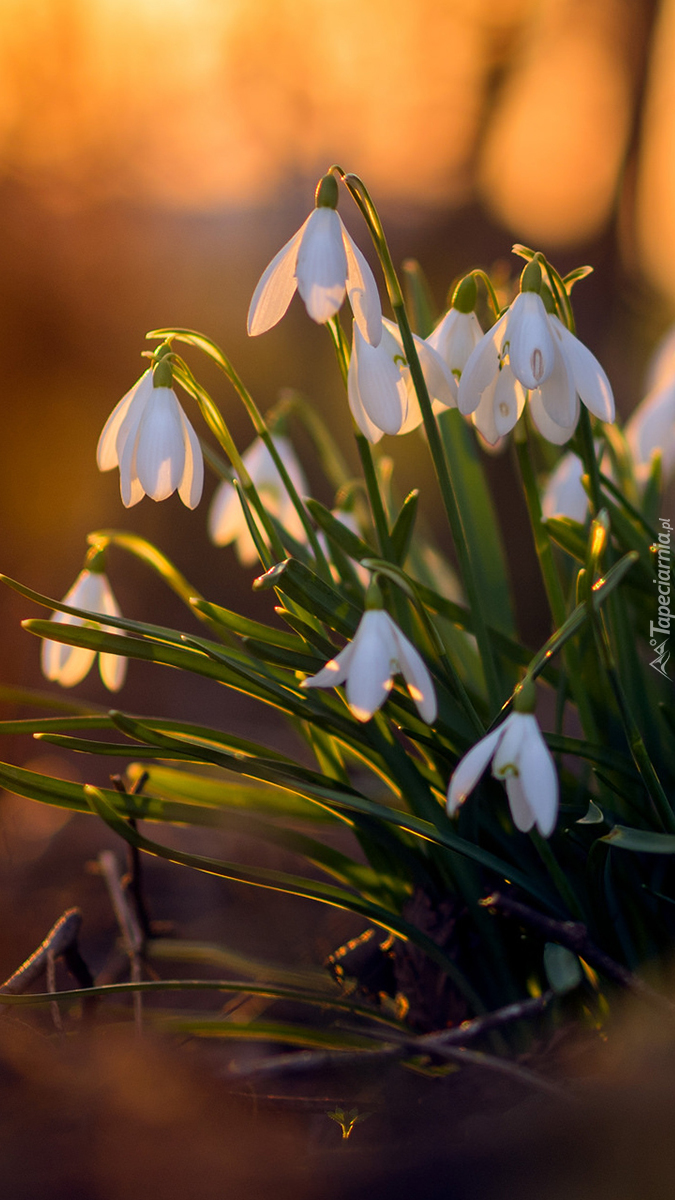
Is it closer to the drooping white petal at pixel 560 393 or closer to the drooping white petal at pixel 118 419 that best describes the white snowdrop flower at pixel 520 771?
the drooping white petal at pixel 560 393

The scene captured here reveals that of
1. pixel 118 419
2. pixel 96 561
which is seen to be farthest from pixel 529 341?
pixel 96 561

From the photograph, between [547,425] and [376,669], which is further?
[547,425]

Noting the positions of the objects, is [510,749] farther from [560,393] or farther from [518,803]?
[560,393]

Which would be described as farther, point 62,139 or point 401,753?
point 62,139

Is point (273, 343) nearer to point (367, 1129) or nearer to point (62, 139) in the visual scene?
point (62, 139)

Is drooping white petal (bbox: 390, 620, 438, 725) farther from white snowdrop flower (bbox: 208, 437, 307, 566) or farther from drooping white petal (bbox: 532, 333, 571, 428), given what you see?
white snowdrop flower (bbox: 208, 437, 307, 566)

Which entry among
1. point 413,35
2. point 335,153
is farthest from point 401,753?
Result: point 413,35
